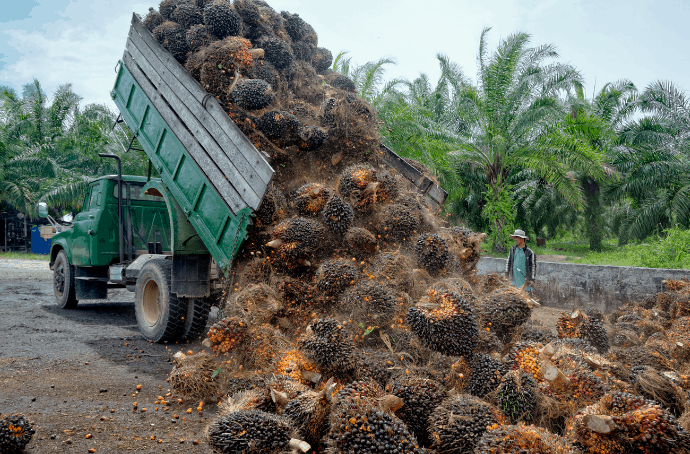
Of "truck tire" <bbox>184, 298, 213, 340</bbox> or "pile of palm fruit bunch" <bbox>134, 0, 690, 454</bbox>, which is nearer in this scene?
"pile of palm fruit bunch" <bbox>134, 0, 690, 454</bbox>

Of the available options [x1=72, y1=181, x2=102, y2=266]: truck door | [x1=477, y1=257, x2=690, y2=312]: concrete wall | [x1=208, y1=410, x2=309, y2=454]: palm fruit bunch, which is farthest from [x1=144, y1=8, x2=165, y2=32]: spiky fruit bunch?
[x1=477, y1=257, x2=690, y2=312]: concrete wall

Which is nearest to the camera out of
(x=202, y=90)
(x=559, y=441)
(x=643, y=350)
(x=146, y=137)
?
(x=559, y=441)

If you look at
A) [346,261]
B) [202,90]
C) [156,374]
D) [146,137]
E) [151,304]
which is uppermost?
[202,90]

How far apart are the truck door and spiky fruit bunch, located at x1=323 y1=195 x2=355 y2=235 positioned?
478 centimetres

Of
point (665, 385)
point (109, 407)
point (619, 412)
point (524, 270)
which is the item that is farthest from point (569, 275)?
point (109, 407)

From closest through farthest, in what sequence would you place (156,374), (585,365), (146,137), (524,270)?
(585,365), (156,374), (146,137), (524,270)

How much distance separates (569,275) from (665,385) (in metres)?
6.04

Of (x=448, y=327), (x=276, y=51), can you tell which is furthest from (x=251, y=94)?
(x=448, y=327)

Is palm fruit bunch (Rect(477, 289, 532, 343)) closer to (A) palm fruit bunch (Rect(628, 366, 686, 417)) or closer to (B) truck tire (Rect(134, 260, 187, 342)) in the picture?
(A) palm fruit bunch (Rect(628, 366, 686, 417))

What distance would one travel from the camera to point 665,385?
3.27 m

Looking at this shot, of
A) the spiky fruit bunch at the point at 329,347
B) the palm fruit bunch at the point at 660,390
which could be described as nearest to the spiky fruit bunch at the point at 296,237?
the spiky fruit bunch at the point at 329,347

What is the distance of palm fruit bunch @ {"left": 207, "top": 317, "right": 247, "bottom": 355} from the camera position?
152 inches

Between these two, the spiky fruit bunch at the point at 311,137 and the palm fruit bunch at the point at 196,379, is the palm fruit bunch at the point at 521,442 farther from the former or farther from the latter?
the spiky fruit bunch at the point at 311,137

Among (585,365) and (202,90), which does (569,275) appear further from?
(202,90)
